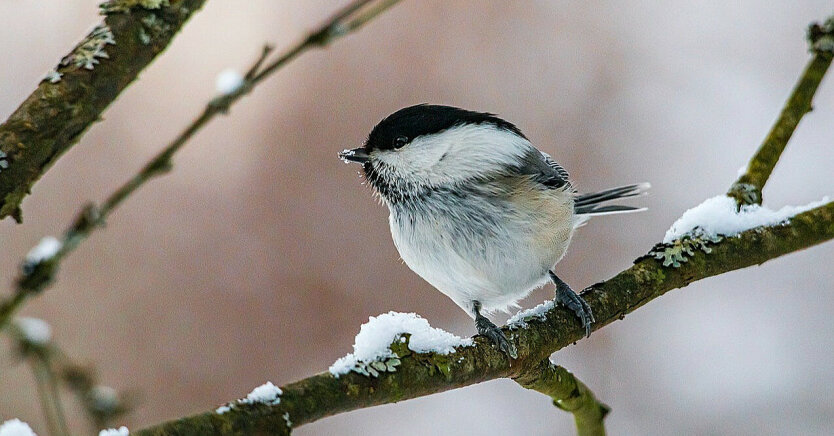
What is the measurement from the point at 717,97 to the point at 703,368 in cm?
127

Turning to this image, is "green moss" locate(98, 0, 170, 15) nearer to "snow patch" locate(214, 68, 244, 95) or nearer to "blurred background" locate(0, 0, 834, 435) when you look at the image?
"snow patch" locate(214, 68, 244, 95)

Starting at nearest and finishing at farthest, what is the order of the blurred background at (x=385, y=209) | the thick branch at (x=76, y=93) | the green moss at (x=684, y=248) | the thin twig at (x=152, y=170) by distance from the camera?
1. the thin twig at (x=152, y=170)
2. the thick branch at (x=76, y=93)
3. the green moss at (x=684, y=248)
4. the blurred background at (x=385, y=209)

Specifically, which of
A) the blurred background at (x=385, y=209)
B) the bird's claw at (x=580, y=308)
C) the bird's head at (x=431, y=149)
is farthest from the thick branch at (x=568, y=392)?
the blurred background at (x=385, y=209)

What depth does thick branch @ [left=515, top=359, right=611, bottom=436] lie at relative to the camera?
1489 millimetres

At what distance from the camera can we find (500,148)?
1887mm

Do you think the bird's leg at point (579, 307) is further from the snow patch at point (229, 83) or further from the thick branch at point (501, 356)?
the snow patch at point (229, 83)

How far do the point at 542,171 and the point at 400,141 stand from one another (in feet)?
1.32

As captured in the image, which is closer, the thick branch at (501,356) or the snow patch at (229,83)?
the snow patch at (229,83)

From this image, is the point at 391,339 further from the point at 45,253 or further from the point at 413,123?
the point at 413,123

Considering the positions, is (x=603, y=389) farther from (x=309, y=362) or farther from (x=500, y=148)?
(x=500, y=148)

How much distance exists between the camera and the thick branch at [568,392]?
1489 mm

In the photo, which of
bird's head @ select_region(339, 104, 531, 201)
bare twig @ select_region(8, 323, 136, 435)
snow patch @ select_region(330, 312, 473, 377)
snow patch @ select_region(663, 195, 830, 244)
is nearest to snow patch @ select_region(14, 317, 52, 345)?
bare twig @ select_region(8, 323, 136, 435)

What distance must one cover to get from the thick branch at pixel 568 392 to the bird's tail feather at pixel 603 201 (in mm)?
619

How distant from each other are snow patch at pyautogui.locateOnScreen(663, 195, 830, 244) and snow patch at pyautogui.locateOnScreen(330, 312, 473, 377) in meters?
0.71
